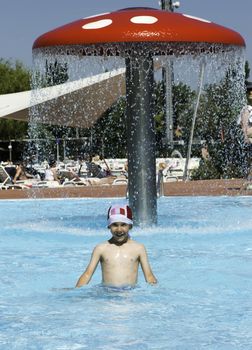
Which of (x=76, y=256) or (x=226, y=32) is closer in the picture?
(x=76, y=256)

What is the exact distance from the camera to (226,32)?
32.4 ft

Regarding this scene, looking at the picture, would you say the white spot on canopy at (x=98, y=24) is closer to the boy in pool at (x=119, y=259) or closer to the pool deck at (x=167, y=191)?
Answer: the boy in pool at (x=119, y=259)

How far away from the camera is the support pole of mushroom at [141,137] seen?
1048cm

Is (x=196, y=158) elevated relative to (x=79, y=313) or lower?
lower

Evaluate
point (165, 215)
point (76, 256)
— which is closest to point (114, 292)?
point (76, 256)

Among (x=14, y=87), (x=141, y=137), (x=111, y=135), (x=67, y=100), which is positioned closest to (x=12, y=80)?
(x=14, y=87)

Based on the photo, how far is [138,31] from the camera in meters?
9.34

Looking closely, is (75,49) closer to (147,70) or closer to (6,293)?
(147,70)

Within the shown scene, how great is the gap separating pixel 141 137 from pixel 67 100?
12226mm

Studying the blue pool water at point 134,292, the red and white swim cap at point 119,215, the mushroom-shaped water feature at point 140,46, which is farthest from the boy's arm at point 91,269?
the mushroom-shaped water feature at point 140,46

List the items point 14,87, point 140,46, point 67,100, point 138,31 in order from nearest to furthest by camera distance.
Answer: point 138,31
point 140,46
point 67,100
point 14,87

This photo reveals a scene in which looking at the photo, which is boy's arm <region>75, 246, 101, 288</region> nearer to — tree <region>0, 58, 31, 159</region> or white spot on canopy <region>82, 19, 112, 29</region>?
white spot on canopy <region>82, 19, 112, 29</region>

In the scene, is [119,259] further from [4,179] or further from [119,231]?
[4,179]

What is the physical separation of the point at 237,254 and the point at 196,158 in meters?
18.2
